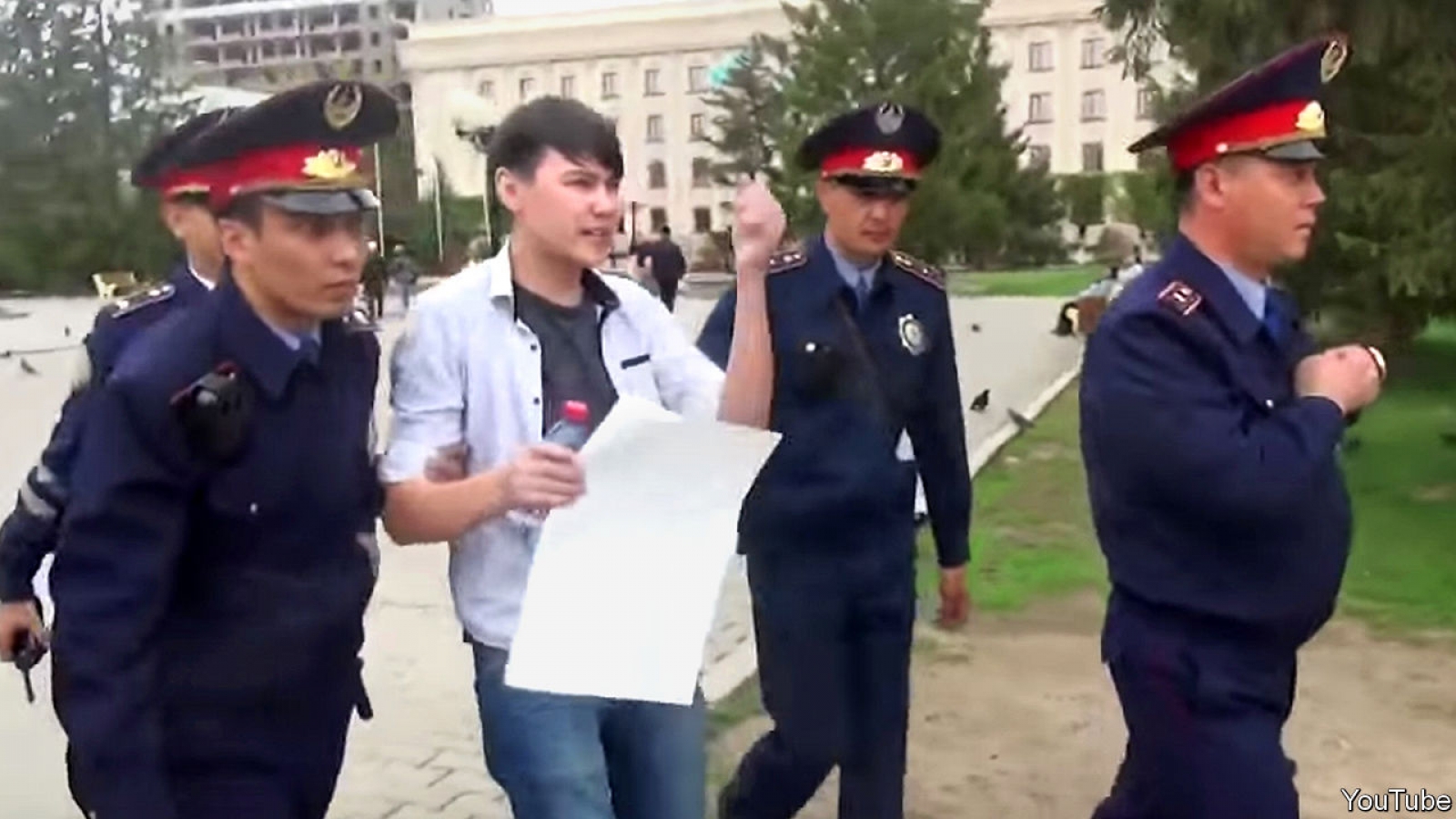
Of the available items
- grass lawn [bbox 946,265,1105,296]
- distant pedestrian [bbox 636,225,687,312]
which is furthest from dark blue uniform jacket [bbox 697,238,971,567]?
grass lawn [bbox 946,265,1105,296]

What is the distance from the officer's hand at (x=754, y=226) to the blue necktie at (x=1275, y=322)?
1035mm

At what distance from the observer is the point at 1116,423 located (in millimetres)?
3383

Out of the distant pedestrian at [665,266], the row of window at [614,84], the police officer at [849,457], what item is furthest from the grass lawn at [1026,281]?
the row of window at [614,84]

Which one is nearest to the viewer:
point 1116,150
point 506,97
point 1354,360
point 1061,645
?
point 1354,360

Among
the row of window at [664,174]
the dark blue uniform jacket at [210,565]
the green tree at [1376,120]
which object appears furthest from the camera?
the row of window at [664,174]

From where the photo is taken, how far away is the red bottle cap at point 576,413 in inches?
142

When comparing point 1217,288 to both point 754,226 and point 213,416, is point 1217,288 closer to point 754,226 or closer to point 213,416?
point 754,226

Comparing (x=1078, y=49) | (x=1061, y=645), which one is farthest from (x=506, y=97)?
(x=1061, y=645)

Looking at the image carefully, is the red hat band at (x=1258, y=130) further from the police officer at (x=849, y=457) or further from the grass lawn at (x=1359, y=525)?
the grass lawn at (x=1359, y=525)

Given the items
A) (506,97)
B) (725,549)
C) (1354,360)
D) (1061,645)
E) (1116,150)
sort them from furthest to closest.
Result: 1. (506,97)
2. (1116,150)
3. (1061,645)
4. (725,549)
5. (1354,360)

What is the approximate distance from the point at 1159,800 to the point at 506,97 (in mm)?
97504

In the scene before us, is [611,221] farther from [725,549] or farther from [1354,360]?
[1354,360]

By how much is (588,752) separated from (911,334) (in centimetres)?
155

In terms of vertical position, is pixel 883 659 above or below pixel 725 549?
below
